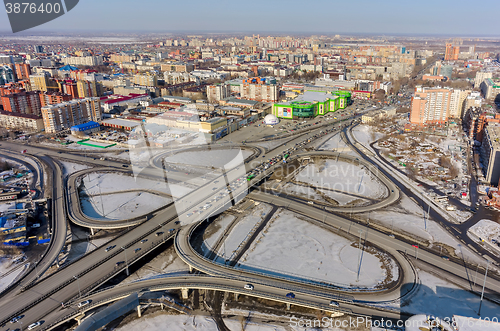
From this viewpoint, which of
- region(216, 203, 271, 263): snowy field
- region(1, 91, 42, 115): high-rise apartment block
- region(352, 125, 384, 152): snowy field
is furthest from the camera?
region(1, 91, 42, 115): high-rise apartment block

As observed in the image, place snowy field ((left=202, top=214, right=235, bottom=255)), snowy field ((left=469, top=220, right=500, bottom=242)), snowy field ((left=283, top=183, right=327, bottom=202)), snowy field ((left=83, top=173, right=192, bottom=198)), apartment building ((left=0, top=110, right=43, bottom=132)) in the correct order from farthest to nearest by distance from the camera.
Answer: apartment building ((left=0, top=110, right=43, bottom=132)) < snowy field ((left=83, top=173, right=192, bottom=198)) < snowy field ((left=283, top=183, right=327, bottom=202)) < snowy field ((left=469, top=220, right=500, bottom=242)) < snowy field ((left=202, top=214, right=235, bottom=255))

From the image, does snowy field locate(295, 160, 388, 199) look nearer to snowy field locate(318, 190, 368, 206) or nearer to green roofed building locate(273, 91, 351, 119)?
snowy field locate(318, 190, 368, 206)

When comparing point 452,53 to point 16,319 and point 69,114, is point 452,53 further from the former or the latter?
point 16,319

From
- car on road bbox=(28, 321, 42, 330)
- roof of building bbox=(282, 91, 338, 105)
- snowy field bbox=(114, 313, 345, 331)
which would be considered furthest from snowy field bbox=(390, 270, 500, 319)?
roof of building bbox=(282, 91, 338, 105)

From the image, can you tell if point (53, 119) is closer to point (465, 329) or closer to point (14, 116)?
point (14, 116)

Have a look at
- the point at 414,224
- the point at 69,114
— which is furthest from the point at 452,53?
the point at 69,114

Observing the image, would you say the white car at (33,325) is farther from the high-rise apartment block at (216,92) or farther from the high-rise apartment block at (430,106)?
the high-rise apartment block at (216,92)

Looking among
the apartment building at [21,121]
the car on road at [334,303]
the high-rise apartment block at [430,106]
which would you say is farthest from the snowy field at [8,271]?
the high-rise apartment block at [430,106]

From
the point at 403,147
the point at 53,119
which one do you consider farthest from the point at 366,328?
the point at 53,119
